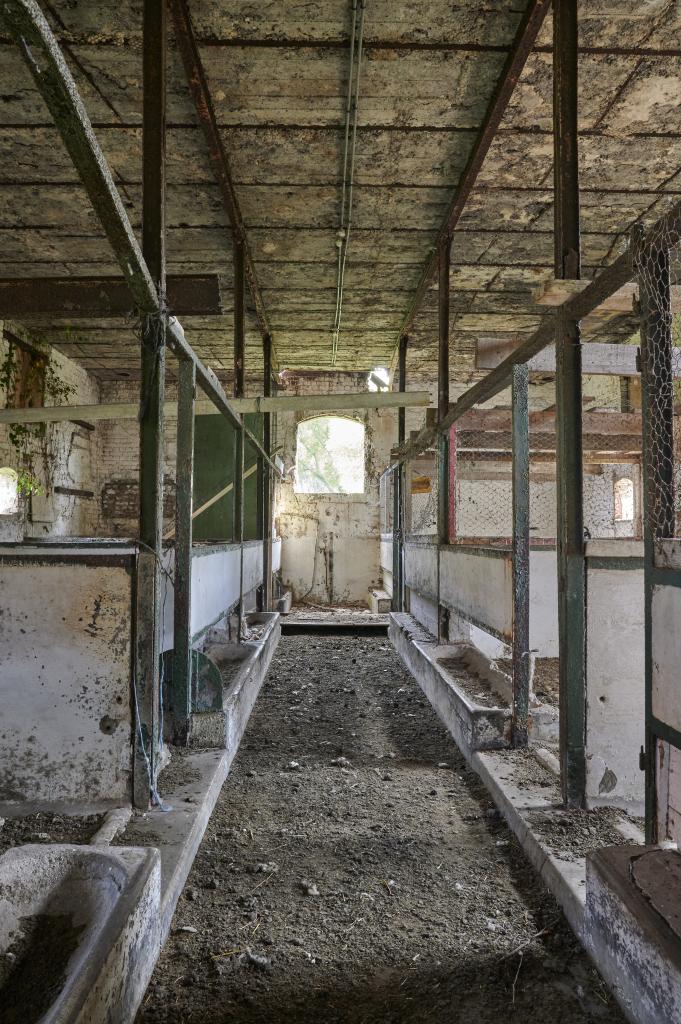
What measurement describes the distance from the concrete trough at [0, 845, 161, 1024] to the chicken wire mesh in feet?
6.04

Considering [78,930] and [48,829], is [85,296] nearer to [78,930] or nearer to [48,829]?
[48,829]

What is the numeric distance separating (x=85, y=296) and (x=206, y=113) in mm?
2146

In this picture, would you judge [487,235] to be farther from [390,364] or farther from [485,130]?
[390,364]

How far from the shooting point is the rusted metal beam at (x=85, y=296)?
3.18 m

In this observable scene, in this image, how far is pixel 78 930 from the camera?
5.46 feet

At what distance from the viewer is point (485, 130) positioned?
15.2 ft

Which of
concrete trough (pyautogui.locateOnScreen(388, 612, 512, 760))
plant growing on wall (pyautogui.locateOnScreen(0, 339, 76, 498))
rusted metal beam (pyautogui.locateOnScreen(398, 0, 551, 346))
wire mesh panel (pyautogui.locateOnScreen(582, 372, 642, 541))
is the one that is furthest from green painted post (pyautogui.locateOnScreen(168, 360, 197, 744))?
wire mesh panel (pyautogui.locateOnScreen(582, 372, 642, 541))

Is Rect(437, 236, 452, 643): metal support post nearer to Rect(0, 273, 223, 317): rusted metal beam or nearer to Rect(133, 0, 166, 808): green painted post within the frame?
Rect(0, 273, 223, 317): rusted metal beam

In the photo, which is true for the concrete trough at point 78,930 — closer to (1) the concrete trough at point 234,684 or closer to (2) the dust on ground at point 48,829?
(2) the dust on ground at point 48,829

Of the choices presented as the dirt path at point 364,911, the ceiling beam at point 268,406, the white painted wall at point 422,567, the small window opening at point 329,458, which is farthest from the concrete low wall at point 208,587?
the small window opening at point 329,458

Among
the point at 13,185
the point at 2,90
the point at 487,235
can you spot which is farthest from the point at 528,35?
the point at 13,185

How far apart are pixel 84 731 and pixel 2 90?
4268 mm

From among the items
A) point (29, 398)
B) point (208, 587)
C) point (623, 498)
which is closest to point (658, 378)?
point (208, 587)

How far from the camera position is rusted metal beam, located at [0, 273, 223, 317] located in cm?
318
